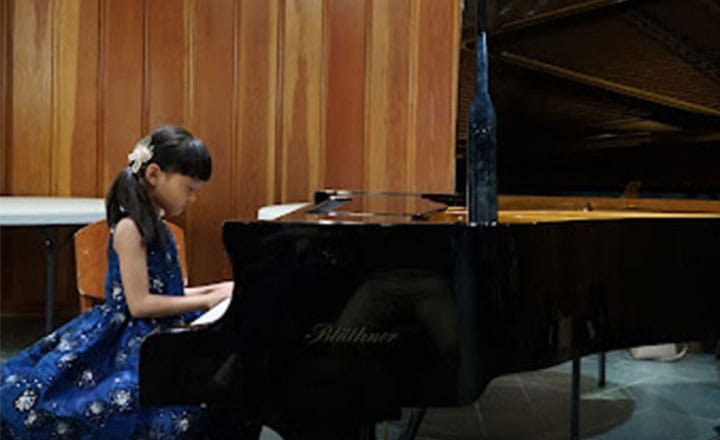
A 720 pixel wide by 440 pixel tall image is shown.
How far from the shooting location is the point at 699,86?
2225mm

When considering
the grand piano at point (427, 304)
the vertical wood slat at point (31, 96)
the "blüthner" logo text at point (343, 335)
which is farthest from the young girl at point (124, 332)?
the vertical wood slat at point (31, 96)

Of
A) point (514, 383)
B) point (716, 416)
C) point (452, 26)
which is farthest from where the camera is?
point (452, 26)

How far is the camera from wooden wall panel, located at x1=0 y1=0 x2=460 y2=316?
3523mm

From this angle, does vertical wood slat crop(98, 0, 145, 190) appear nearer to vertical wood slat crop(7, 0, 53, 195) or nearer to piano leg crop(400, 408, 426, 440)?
vertical wood slat crop(7, 0, 53, 195)

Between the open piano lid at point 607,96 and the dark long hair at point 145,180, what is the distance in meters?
1.29

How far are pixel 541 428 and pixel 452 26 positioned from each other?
2231 millimetres

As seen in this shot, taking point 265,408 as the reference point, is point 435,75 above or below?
above

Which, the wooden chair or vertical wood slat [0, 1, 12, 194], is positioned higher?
vertical wood slat [0, 1, 12, 194]

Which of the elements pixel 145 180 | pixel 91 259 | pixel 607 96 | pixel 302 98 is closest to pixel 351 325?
pixel 145 180

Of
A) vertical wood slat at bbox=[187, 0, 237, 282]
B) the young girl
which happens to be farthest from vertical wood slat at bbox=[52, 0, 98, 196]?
the young girl

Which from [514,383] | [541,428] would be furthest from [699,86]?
[514,383]

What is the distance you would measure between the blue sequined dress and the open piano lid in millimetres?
1517

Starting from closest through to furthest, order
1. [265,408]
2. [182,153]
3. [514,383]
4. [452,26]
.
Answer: [265,408] < [182,153] < [514,383] < [452,26]

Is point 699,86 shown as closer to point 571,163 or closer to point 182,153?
point 571,163
